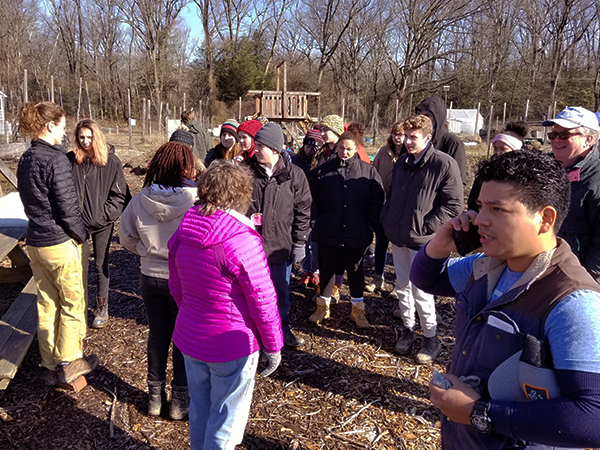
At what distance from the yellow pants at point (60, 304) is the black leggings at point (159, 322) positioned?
29.5 inches

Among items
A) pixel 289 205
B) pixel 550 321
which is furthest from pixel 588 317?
pixel 289 205

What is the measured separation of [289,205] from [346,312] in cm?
164

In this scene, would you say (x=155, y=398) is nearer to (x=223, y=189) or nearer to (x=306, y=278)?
(x=223, y=189)

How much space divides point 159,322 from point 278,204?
4.37 ft

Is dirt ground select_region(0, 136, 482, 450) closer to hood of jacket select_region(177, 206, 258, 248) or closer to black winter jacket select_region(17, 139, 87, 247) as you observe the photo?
black winter jacket select_region(17, 139, 87, 247)

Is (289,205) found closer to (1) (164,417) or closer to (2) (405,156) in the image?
(2) (405,156)

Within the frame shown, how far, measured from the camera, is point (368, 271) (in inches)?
235

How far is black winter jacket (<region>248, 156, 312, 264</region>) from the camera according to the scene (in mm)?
3652

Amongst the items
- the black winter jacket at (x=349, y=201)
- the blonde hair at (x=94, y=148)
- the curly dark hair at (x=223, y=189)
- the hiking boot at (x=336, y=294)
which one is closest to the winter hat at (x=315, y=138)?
the black winter jacket at (x=349, y=201)

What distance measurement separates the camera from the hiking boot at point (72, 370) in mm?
3377

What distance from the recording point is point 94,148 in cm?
390

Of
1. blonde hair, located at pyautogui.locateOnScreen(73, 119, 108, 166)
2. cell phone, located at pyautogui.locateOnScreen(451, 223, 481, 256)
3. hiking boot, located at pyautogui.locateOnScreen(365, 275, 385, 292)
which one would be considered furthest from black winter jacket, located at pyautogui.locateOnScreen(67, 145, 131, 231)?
cell phone, located at pyautogui.locateOnScreen(451, 223, 481, 256)

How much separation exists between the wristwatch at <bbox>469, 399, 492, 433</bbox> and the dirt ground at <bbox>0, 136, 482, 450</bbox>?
1.84 m

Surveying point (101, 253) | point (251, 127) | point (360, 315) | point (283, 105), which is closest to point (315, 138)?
point (251, 127)
